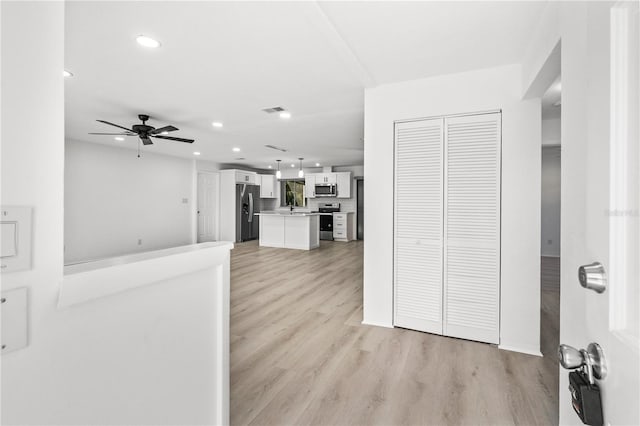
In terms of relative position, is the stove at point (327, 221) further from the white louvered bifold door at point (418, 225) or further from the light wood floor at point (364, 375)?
the white louvered bifold door at point (418, 225)

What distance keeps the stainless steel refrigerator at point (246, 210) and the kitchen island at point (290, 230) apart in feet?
3.65

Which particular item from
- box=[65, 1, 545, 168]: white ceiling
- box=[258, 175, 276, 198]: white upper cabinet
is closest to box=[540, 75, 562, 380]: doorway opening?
box=[65, 1, 545, 168]: white ceiling

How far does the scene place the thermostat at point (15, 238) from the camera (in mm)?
634

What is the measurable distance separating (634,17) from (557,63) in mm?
1817

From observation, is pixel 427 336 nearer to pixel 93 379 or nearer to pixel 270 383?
pixel 270 383

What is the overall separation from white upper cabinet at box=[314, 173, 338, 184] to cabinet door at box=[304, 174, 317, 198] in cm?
11

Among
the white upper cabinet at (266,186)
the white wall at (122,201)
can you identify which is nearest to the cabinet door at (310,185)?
the white upper cabinet at (266,186)

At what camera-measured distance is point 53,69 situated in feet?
2.40

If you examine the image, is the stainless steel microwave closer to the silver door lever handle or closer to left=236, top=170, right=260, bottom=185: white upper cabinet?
left=236, top=170, right=260, bottom=185: white upper cabinet

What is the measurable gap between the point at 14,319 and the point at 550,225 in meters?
8.27

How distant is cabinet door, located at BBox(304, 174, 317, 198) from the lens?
9.77 m

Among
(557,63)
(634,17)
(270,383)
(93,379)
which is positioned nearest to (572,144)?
(634,17)

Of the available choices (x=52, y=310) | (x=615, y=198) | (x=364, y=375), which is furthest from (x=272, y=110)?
(x=615, y=198)

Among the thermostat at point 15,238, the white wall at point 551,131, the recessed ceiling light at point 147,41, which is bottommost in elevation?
the thermostat at point 15,238
